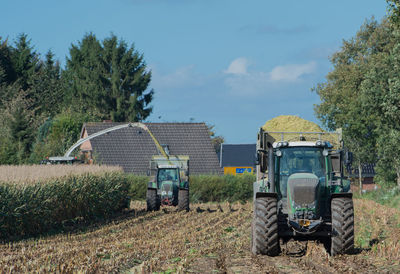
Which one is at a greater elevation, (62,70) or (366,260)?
(62,70)

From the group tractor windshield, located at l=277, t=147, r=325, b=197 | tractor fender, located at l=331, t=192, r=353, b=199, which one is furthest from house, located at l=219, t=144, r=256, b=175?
tractor fender, located at l=331, t=192, r=353, b=199

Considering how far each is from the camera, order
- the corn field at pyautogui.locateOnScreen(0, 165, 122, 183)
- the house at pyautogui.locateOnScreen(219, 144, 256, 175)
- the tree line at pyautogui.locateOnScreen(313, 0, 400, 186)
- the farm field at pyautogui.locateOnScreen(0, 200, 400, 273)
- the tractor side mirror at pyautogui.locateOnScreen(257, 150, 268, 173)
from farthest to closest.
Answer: the house at pyautogui.locateOnScreen(219, 144, 256, 175)
the tree line at pyautogui.locateOnScreen(313, 0, 400, 186)
the corn field at pyautogui.locateOnScreen(0, 165, 122, 183)
the tractor side mirror at pyautogui.locateOnScreen(257, 150, 268, 173)
the farm field at pyautogui.locateOnScreen(0, 200, 400, 273)

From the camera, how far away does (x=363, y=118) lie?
50.5m

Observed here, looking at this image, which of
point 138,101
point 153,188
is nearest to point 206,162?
point 153,188

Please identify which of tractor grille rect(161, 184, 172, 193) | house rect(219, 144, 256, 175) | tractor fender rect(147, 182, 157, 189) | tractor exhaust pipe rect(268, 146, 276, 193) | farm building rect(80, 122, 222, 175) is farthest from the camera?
house rect(219, 144, 256, 175)

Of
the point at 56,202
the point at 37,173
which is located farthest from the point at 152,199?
the point at 37,173

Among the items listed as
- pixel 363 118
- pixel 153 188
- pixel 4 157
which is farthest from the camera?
pixel 363 118

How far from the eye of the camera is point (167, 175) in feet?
95.7

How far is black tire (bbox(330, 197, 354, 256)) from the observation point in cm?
1280

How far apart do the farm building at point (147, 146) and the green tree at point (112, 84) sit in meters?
21.0

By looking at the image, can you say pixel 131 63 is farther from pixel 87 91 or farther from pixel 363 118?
pixel 363 118

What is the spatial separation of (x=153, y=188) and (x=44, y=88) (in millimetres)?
49489

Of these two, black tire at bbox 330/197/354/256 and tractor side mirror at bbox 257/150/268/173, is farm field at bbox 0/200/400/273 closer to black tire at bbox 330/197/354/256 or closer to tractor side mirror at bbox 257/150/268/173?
black tire at bbox 330/197/354/256

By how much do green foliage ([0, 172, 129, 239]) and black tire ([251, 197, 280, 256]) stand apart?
8720 mm
